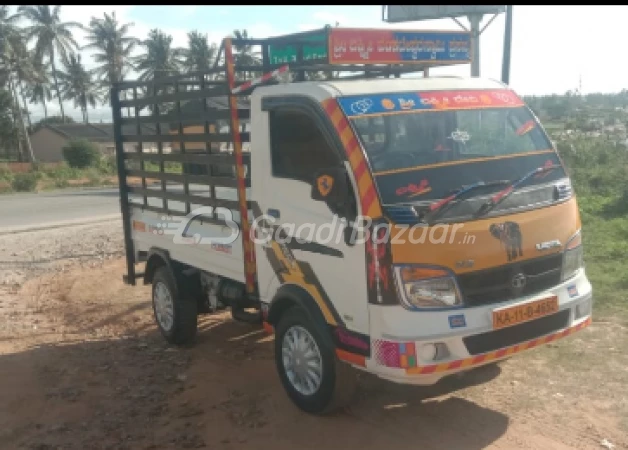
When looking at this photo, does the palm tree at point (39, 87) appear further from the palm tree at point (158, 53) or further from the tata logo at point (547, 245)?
the tata logo at point (547, 245)

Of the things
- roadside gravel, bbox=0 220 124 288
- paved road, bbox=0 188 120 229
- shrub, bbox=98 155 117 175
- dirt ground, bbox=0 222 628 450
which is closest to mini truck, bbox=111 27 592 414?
dirt ground, bbox=0 222 628 450

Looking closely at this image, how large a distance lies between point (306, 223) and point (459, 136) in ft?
4.08

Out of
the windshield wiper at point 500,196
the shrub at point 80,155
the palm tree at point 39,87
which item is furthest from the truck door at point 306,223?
the palm tree at point 39,87

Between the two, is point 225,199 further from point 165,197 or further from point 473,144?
point 473,144

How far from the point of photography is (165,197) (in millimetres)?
6500

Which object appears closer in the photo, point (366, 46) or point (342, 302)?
point (342, 302)

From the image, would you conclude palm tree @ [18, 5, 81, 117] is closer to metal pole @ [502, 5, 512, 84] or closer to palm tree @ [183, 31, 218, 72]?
palm tree @ [183, 31, 218, 72]

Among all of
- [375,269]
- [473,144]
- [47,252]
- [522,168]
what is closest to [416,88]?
[473,144]

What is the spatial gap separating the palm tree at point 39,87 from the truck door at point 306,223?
49.4 meters

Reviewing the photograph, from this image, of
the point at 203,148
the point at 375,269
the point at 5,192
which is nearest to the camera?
the point at 375,269

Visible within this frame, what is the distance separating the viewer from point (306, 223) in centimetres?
447

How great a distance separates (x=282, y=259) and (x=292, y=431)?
1.23 m

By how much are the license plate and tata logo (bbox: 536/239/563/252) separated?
1.08 ft

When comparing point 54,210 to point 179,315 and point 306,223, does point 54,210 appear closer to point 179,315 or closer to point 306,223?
point 179,315
